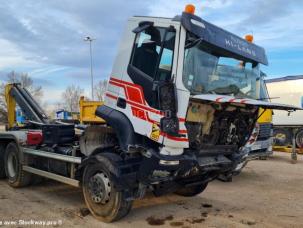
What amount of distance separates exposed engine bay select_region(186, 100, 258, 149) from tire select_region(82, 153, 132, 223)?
1.21 metres

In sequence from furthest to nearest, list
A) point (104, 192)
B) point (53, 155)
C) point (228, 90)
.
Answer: point (53, 155) < point (228, 90) < point (104, 192)

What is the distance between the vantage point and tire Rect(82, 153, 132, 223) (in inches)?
215

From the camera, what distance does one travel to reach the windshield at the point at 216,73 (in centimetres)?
528

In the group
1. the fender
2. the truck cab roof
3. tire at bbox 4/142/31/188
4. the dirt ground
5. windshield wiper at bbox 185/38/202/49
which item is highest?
the truck cab roof

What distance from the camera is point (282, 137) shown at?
668 inches

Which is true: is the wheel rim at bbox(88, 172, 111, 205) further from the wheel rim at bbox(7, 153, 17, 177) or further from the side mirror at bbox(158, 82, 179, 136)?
the wheel rim at bbox(7, 153, 17, 177)

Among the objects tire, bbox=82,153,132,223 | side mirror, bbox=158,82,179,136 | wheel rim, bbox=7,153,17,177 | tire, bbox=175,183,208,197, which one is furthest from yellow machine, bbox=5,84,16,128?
side mirror, bbox=158,82,179,136

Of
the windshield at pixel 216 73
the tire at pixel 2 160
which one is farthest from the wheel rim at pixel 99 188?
the tire at pixel 2 160

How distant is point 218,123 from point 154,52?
1503 millimetres

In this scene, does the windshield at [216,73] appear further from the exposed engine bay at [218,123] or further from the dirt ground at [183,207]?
the dirt ground at [183,207]

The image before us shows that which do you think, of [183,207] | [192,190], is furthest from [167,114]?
[192,190]

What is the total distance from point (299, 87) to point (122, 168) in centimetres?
1388

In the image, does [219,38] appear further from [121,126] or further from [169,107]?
[121,126]

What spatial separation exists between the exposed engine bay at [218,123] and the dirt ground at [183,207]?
1.22 metres
